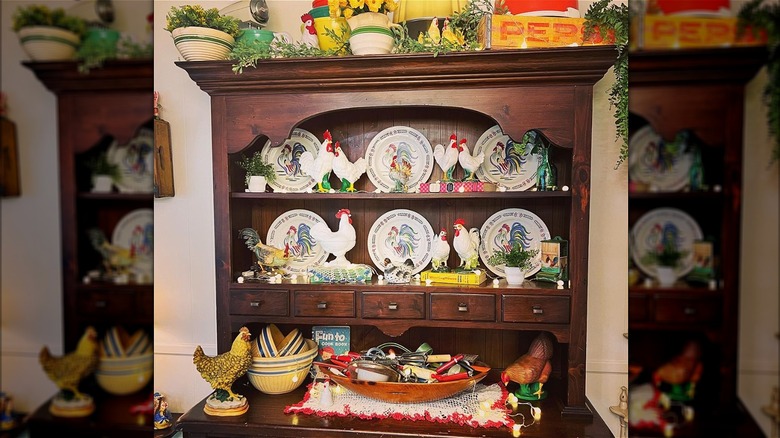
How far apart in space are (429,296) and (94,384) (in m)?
1.35

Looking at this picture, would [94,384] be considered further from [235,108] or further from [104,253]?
[235,108]

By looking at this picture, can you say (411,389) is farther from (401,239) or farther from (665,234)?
(665,234)

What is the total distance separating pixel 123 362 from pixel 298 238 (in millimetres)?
1573

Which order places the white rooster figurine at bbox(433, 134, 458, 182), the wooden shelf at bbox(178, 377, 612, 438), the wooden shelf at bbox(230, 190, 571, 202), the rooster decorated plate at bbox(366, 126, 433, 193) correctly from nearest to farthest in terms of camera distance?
the wooden shelf at bbox(178, 377, 612, 438) → the wooden shelf at bbox(230, 190, 571, 202) → the white rooster figurine at bbox(433, 134, 458, 182) → the rooster decorated plate at bbox(366, 126, 433, 193)

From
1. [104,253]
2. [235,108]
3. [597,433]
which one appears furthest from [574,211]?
[104,253]

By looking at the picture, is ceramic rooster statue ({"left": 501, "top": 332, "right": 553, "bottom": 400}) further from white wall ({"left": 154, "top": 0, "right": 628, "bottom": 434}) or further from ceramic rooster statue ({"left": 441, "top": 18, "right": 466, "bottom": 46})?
ceramic rooster statue ({"left": 441, "top": 18, "right": 466, "bottom": 46})

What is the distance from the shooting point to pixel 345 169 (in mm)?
1610

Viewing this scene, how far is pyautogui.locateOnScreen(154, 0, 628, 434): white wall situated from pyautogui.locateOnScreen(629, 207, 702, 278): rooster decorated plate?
151 cm

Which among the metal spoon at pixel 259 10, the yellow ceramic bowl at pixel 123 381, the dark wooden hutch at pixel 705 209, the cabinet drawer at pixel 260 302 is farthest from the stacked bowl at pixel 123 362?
the metal spoon at pixel 259 10

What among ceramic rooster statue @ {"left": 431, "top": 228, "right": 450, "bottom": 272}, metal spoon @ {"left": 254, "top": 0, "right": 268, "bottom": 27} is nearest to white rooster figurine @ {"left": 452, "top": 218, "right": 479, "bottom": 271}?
ceramic rooster statue @ {"left": 431, "top": 228, "right": 450, "bottom": 272}

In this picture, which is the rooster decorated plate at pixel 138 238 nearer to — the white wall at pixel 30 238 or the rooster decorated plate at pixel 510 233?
the white wall at pixel 30 238

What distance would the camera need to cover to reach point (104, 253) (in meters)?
0.22

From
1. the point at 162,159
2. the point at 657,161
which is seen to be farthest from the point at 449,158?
the point at 657,161

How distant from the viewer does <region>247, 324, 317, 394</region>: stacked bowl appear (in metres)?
1.57
